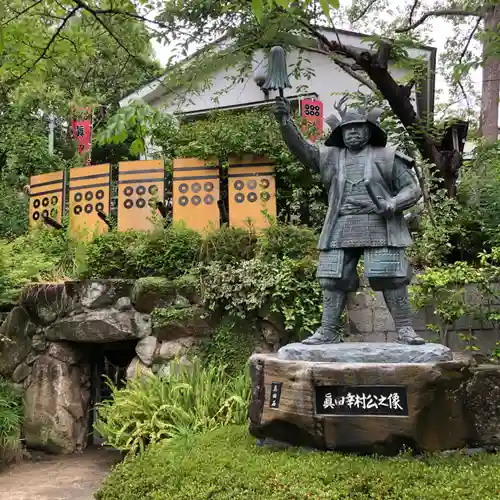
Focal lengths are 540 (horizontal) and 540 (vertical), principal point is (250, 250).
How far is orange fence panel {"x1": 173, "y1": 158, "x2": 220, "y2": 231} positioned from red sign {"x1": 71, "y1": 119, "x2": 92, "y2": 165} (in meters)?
4.54

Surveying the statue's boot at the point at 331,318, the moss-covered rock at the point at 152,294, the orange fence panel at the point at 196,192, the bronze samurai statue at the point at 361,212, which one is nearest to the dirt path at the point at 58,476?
the moss-covered rock at the point at 152,294

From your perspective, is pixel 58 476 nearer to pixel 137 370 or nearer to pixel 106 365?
pixel 137 370

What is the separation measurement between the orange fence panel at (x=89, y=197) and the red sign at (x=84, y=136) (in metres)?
3.32

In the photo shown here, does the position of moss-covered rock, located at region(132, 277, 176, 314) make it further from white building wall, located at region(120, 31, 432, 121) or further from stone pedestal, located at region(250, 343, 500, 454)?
white building wall, located at region(120, 31, 432, 121)

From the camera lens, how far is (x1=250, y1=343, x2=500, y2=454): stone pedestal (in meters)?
3.89

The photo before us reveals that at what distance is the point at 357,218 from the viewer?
4.45m

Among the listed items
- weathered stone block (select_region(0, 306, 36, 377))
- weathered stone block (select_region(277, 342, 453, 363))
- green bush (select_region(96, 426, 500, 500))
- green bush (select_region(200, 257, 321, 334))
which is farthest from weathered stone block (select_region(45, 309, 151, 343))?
weathered stone block (select_region(277, 342, 453, 363))

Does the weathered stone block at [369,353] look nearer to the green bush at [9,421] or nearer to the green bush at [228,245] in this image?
the green bush at [228,245]

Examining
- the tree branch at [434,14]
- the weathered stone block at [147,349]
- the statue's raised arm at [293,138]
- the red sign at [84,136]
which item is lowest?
the weathered stone block at [147,349]

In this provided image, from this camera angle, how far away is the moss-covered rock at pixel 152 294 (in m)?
6.50

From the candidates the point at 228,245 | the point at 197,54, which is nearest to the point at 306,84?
the point at 197,54

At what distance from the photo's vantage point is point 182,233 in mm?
7172

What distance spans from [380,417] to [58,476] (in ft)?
12.1

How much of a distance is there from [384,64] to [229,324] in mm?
4982
